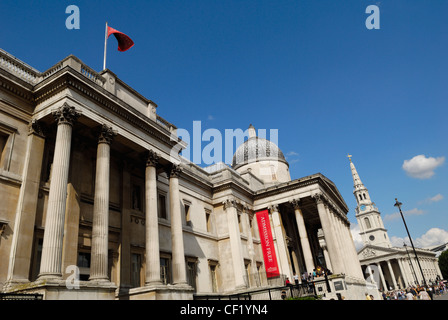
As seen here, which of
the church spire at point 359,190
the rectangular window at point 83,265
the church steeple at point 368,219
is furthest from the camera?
the church spire at point 359,190

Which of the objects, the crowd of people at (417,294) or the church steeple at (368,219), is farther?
the church steeple at (368,219)

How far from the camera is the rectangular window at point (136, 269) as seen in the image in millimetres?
17062

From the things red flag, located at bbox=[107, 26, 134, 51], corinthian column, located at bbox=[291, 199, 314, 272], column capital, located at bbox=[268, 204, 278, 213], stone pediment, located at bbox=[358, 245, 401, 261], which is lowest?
corinthian column, located at bbox=[291, 199, 314, 272]

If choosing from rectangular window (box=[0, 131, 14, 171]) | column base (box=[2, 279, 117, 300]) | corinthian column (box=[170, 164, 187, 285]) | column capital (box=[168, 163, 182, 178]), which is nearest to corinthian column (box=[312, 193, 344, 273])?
corinthian column (box=[170, 164, 187, 285])

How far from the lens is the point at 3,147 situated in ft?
44.1

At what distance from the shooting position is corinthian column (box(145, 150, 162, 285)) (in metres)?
15.6

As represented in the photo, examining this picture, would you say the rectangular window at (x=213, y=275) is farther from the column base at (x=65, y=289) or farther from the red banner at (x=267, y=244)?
the column base at (x=65, y=289)

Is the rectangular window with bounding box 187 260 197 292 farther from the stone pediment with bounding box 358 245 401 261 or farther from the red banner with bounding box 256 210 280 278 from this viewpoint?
the stone pediment with bounding box 358 245 401 261

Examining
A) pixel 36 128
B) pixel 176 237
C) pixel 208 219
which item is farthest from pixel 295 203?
pixel 36 128

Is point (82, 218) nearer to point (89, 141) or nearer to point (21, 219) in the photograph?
point (21, 219)

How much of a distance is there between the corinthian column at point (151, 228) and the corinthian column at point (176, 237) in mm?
1583

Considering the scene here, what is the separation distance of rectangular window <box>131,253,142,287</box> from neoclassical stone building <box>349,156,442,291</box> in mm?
56470

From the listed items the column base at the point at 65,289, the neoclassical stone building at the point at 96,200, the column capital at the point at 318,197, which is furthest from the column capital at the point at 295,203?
the column base at the point at 65,289
